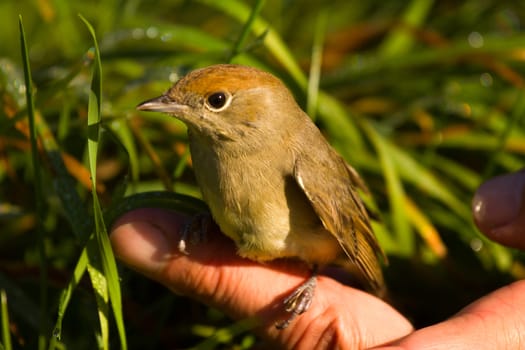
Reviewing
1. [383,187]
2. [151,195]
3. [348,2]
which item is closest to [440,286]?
[383,187]

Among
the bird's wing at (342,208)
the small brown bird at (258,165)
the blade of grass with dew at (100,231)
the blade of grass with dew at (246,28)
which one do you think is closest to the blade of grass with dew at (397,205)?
the bird's wing at (342,208)

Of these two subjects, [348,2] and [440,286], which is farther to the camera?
[348,2]

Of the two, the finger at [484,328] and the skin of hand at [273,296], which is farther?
the skin of hand at [273,296]

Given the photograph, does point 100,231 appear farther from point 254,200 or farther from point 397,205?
point 397,205

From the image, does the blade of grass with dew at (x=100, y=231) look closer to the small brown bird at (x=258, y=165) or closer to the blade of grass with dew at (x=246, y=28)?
the small brown bird at (x=258, y=165)

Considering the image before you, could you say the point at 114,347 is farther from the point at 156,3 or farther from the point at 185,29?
the point at 156,3

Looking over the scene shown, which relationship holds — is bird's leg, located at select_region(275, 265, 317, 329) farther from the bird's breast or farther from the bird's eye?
the bird's eye

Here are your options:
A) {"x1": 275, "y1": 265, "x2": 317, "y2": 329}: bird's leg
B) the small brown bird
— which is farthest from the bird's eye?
{"x1": 275, "y1": 265, "x2": 317, "y2": 329}: bird's leg

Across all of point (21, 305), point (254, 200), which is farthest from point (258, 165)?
point (21, 305)
